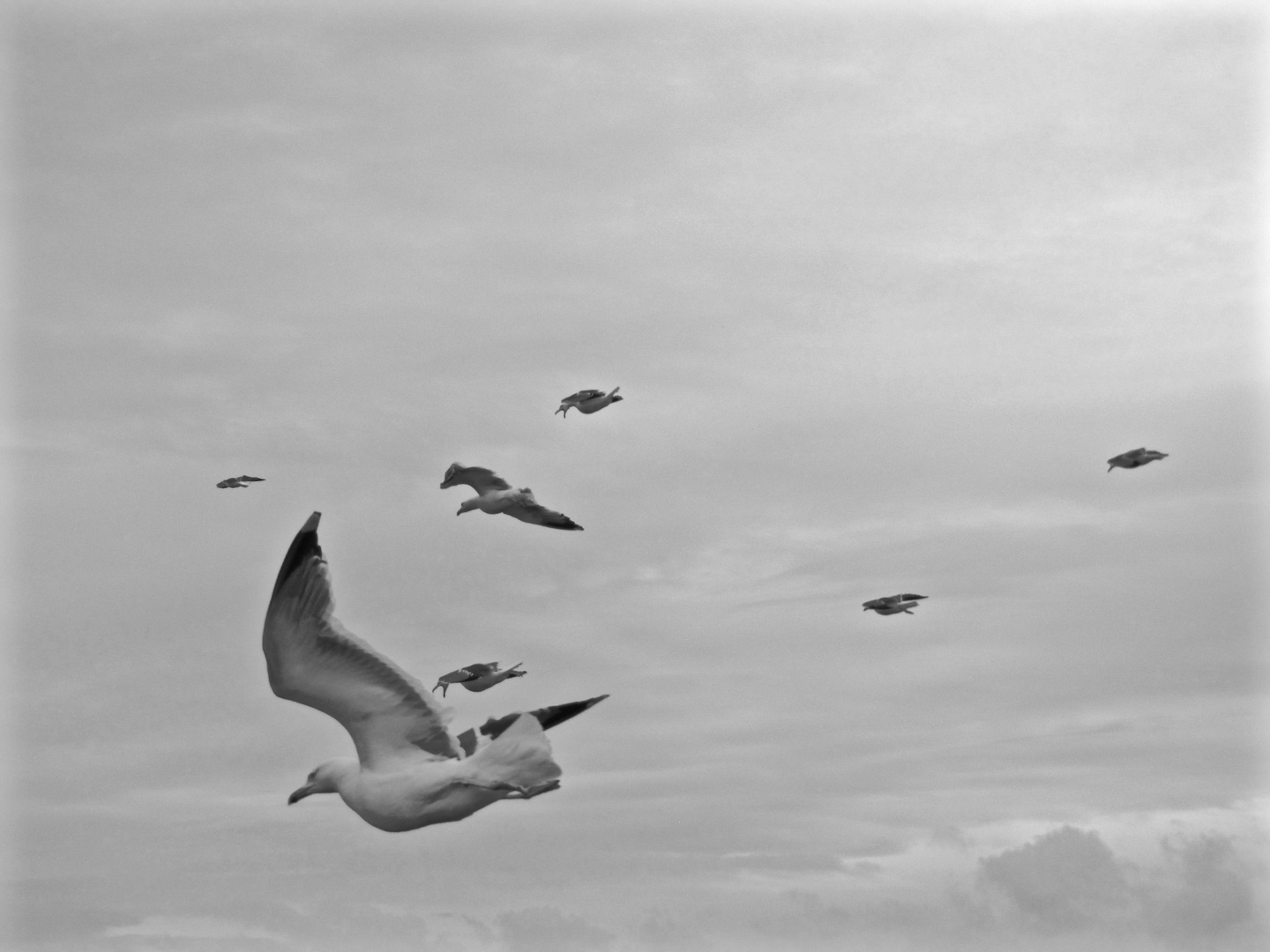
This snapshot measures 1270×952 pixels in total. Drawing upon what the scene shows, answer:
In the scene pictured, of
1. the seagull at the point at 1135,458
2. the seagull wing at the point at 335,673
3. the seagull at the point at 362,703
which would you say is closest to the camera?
the seagull at the point at 362,703

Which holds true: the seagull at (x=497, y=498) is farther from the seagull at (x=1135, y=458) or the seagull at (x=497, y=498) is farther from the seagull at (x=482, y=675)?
the seagull at (x=1135, y=458)

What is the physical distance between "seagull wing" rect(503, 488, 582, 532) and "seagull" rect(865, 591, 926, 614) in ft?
28.5

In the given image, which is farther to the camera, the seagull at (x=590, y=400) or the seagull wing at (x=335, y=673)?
the seagull at (x=590, y=400)

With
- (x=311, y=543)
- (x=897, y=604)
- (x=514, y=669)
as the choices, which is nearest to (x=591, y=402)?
(x=514, y=669)

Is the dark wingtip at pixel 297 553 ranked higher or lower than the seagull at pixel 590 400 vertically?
lower

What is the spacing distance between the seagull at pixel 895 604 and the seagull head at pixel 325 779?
60.6ft

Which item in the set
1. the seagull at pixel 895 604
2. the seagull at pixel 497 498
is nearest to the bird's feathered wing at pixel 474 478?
the seagull at pixel 497 498

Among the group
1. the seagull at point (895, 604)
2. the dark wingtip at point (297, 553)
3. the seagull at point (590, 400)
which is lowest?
the dark wingtip at point (297, 553)

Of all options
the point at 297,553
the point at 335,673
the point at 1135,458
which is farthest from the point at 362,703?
the point at 1135,458

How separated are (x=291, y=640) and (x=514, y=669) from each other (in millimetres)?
13247

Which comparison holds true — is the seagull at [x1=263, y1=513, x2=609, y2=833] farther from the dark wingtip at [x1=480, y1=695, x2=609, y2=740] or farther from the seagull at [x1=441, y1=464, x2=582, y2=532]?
the seagull at [x1=441, y1=464, x2=582, y2=532]

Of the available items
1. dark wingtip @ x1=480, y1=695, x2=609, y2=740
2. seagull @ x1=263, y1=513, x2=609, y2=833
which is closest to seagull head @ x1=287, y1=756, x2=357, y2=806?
seagull @ x1=263, y1=513, x2=609, y2=833

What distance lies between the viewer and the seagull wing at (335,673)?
31.0 m

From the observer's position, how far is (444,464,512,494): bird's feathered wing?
42.3 meters
